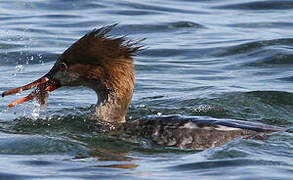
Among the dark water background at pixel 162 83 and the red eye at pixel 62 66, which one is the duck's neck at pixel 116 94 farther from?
the red eye at pixel 62 66

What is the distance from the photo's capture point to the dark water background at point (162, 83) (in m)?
6.79

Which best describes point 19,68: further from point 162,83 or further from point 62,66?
point 62,66

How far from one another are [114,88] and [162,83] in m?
2.63

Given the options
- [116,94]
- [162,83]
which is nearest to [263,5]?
[162,83]

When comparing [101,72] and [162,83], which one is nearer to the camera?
[101,72]

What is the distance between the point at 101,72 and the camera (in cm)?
829

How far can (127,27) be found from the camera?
14.6 m

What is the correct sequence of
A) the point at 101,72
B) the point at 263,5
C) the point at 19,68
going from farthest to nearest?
the point at 263,5
the point at 19,68
the point at 101,72

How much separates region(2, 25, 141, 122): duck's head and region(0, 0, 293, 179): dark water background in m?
0.34

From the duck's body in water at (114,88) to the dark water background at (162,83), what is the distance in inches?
8.1

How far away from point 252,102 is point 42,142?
2954 millimetres

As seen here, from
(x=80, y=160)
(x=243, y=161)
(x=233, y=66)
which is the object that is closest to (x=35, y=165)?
(x=80, y=160)

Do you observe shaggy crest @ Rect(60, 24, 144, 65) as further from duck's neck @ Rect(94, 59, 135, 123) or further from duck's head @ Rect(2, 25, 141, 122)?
duck's neck @ Rect(94, 59, 135, 123)

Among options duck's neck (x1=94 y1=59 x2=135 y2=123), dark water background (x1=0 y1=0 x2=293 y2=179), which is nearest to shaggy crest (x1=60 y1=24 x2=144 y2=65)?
duck's neck (x1=94 y1=59 x2=135 y2=123)
